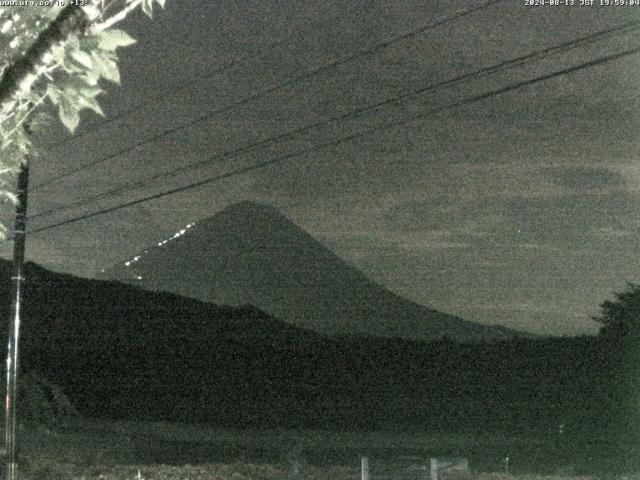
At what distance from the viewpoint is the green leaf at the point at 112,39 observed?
15.6ft

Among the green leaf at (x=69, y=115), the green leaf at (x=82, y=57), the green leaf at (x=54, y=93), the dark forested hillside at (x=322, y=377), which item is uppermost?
the dark forested hillside at (x=322, y=377)

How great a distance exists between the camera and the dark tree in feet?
190

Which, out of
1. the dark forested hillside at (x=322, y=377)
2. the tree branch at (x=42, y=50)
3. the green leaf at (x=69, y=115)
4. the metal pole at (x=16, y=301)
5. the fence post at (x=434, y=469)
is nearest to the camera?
the tree branch at (x=42, y=50)

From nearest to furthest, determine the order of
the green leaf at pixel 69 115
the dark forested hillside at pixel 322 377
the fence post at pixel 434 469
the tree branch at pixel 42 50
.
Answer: the tree branch at pixel 42 50 < the green leaf at pixel 69 115 < the fence post at pixel 434 469 < the dark forested hillside at pixel 322 377

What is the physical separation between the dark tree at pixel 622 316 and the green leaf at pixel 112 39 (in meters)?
55.2

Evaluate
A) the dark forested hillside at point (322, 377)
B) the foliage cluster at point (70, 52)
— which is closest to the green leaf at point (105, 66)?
the foliage cluster at point (70, 52)

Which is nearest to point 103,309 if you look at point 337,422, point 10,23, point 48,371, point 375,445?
point 48,371

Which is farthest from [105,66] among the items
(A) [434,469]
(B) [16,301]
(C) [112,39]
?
(B) [16,301]

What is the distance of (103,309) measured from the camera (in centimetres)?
11644

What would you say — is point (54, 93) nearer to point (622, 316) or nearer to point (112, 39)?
point (112, 39)

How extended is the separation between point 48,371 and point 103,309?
158 ft

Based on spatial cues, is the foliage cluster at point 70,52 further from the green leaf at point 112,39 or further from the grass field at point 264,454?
the grass field at point 264,454

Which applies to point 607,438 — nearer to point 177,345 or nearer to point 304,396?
point 304,396

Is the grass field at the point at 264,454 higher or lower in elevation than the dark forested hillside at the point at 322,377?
lower
